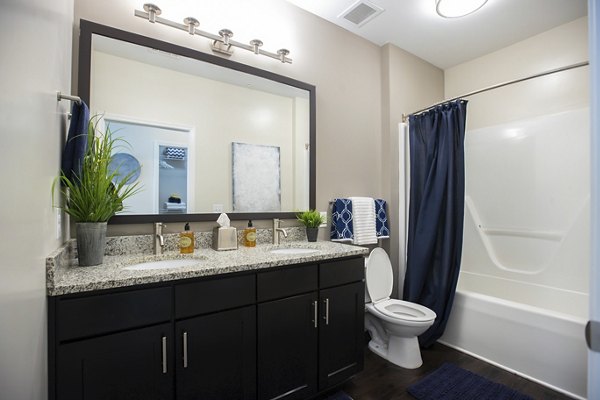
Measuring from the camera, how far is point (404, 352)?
2062 millimetres

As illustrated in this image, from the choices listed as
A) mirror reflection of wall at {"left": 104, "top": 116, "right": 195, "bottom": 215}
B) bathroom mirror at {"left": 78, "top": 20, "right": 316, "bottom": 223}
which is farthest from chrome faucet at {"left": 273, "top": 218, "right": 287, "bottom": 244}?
mirror reflection of wall at {"left": 104, "top": 116, "right": 195, "bottom": 215}

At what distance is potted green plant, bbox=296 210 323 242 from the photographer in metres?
2.10

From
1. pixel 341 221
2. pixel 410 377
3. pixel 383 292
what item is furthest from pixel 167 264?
pixel 410 377

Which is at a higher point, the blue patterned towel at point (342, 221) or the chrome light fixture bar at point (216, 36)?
the chrome light fixture bar at point (216, 36)

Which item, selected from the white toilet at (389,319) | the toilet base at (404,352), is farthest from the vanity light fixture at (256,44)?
the toilet base at (404,352)

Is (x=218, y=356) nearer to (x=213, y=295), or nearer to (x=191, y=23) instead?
(x=213, y=295)

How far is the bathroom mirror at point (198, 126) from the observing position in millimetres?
1525

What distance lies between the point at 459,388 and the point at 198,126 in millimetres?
2356

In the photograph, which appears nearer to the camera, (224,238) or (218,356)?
(218,356)

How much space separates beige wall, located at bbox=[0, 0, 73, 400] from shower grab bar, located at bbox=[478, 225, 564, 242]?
10.7 ft

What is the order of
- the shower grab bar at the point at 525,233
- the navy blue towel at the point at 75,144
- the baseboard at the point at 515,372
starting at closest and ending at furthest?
the navy blue towel at the point at 75,144
the baseboard at the point at 515,372
the shower grab bar at the point at 525,233

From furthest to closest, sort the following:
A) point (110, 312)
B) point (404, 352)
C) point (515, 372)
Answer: point (404, 352), point (515, 372), point (110, 312)

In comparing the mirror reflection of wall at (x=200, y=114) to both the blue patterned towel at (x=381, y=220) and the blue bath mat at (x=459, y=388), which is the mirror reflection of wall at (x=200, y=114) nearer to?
the blue patterned towel at (x=381, y=220)

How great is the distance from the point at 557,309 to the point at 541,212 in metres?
0.81
